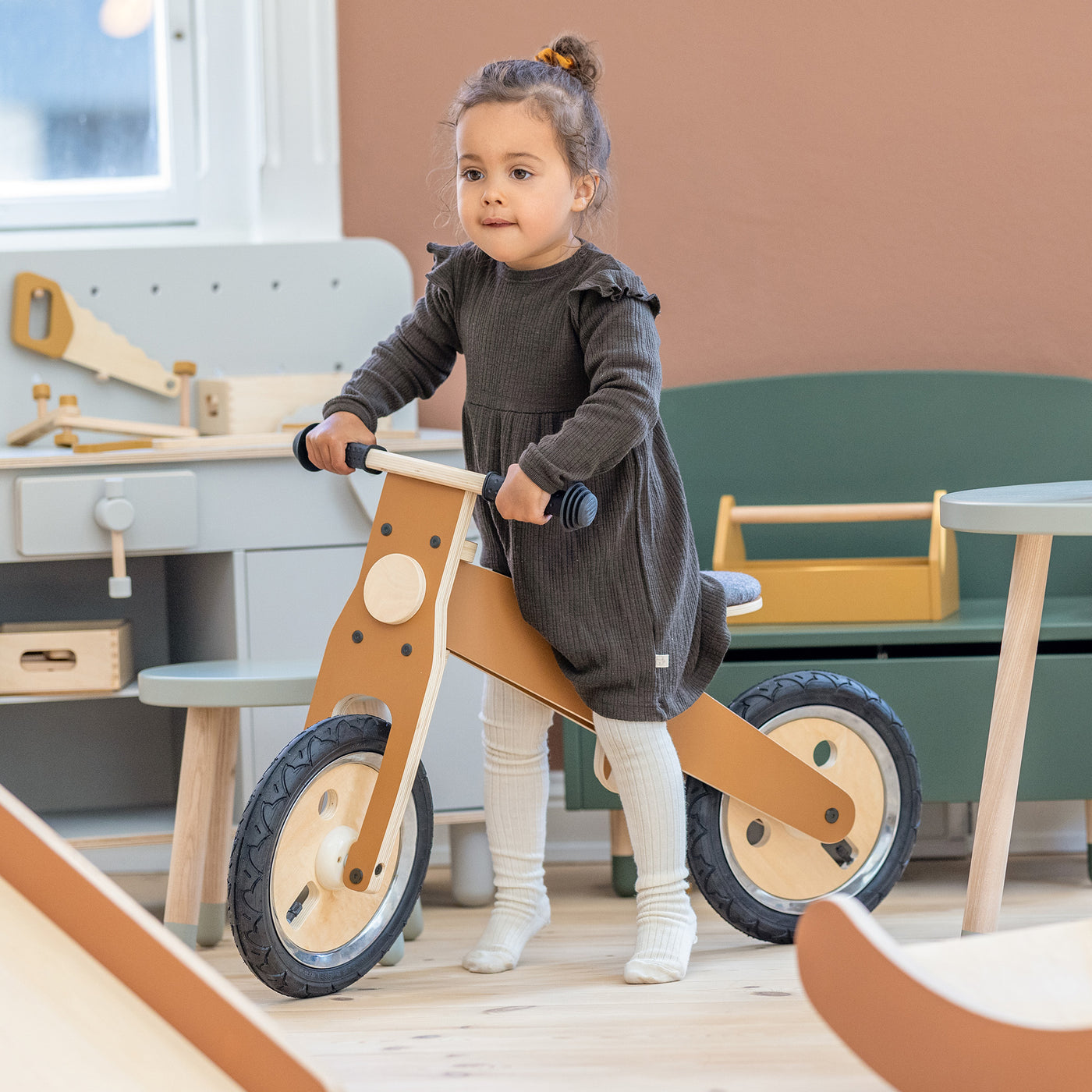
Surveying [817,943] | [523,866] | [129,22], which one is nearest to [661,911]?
[523,866]

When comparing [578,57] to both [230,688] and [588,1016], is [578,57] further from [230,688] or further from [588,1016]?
[588,1016]

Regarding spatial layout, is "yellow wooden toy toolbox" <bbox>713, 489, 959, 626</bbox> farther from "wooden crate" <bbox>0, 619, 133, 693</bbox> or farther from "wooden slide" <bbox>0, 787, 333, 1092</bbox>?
"wooden slide" <bbox>0, 787, 333, 1092</bbox>

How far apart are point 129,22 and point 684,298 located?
0.92 metres

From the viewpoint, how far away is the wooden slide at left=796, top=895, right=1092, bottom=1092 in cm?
79

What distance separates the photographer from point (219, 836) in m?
1.47

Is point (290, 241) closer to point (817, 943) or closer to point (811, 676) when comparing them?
point (811, 676)

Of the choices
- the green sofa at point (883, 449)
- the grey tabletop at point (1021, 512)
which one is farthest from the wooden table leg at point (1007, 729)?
the green sofa at point (883, 449)

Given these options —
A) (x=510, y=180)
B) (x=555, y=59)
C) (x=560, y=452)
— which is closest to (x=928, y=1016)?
(x=560, y=452)

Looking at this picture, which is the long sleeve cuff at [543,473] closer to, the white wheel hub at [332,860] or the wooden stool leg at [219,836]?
the white wheel hub at [332,860]

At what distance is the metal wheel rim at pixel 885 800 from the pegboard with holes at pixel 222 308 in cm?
84

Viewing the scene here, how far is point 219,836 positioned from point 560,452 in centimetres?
63

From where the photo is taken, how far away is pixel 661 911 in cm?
134

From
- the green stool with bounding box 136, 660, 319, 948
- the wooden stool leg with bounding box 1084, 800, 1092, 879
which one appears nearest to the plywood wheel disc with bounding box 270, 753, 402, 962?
the green stool with bounding box 136, 660, 319, 948

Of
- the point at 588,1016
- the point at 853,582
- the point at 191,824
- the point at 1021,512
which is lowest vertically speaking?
the point at 588,1016
